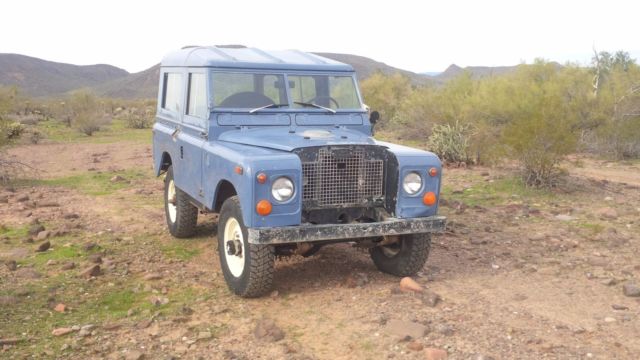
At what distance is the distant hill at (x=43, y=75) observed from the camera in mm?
72812

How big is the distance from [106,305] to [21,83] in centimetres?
7732

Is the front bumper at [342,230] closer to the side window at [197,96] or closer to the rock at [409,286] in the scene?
the rock at [409,286]

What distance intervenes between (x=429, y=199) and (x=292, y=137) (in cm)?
134

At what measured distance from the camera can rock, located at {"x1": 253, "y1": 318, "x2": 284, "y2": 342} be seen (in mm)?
4465

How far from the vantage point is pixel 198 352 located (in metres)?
4.28

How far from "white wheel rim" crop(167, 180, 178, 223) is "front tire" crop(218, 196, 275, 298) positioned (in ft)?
7.27

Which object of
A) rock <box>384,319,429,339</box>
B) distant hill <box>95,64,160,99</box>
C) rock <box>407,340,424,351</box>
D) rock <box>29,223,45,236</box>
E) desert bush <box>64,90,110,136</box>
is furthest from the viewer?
distant hill <box>95,64,160,99</box>

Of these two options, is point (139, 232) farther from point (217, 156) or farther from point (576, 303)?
point (576, 303)

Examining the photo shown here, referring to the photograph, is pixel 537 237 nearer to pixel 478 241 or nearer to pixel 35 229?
pixel 478 241

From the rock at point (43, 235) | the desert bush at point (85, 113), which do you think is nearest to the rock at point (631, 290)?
the rock at point (43, 235)

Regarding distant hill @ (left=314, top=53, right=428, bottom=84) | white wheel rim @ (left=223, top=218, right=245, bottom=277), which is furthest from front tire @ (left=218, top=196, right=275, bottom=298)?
distant hill @ (left=314, top=53, right=428, bottom=84)

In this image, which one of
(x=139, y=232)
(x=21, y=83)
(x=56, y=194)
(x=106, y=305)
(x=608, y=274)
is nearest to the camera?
(x=106, y=305)

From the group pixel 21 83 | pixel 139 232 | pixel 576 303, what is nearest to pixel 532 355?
pixel 576 303

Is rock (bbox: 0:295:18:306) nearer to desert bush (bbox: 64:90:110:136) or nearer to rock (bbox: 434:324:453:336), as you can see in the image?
rock (bbox: 434:324:453:336)
